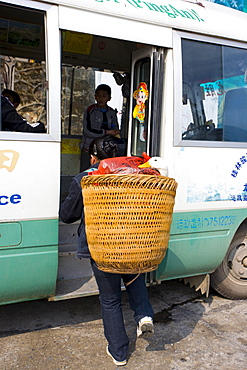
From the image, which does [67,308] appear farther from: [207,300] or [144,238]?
[144,238]

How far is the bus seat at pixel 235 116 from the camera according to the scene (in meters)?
4.16

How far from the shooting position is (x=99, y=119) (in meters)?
5.74

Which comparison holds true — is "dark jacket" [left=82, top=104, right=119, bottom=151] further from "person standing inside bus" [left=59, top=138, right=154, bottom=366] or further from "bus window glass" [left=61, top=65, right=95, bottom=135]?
"person standing inside bus" [left=59, top=138, right=154, bottom=366]

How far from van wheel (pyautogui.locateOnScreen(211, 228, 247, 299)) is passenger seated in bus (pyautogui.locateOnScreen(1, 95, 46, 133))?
2386 mm

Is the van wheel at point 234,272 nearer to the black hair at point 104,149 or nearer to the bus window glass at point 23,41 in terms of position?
the black hair at point 104,149

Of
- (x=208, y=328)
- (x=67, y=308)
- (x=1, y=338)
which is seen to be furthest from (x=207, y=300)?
(x=1, y=338)

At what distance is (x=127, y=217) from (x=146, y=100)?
1703mm

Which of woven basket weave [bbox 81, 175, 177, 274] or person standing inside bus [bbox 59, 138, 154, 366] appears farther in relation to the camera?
person standing inside bus [bbox 59, 138, 154, 366]

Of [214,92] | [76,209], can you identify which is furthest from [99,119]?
[76,209]

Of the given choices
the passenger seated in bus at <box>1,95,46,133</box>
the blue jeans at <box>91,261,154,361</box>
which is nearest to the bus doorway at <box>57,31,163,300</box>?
the blue jeans at <box>91,261,154,361</box>

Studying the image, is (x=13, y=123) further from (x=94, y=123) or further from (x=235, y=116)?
(x=94, y=123)

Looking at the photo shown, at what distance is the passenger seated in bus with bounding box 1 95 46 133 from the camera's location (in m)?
3.28

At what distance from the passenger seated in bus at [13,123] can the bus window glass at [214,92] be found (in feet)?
4.44

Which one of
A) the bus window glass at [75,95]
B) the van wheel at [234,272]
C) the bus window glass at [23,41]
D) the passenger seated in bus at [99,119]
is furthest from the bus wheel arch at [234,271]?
the bus window glass at [75,95]
